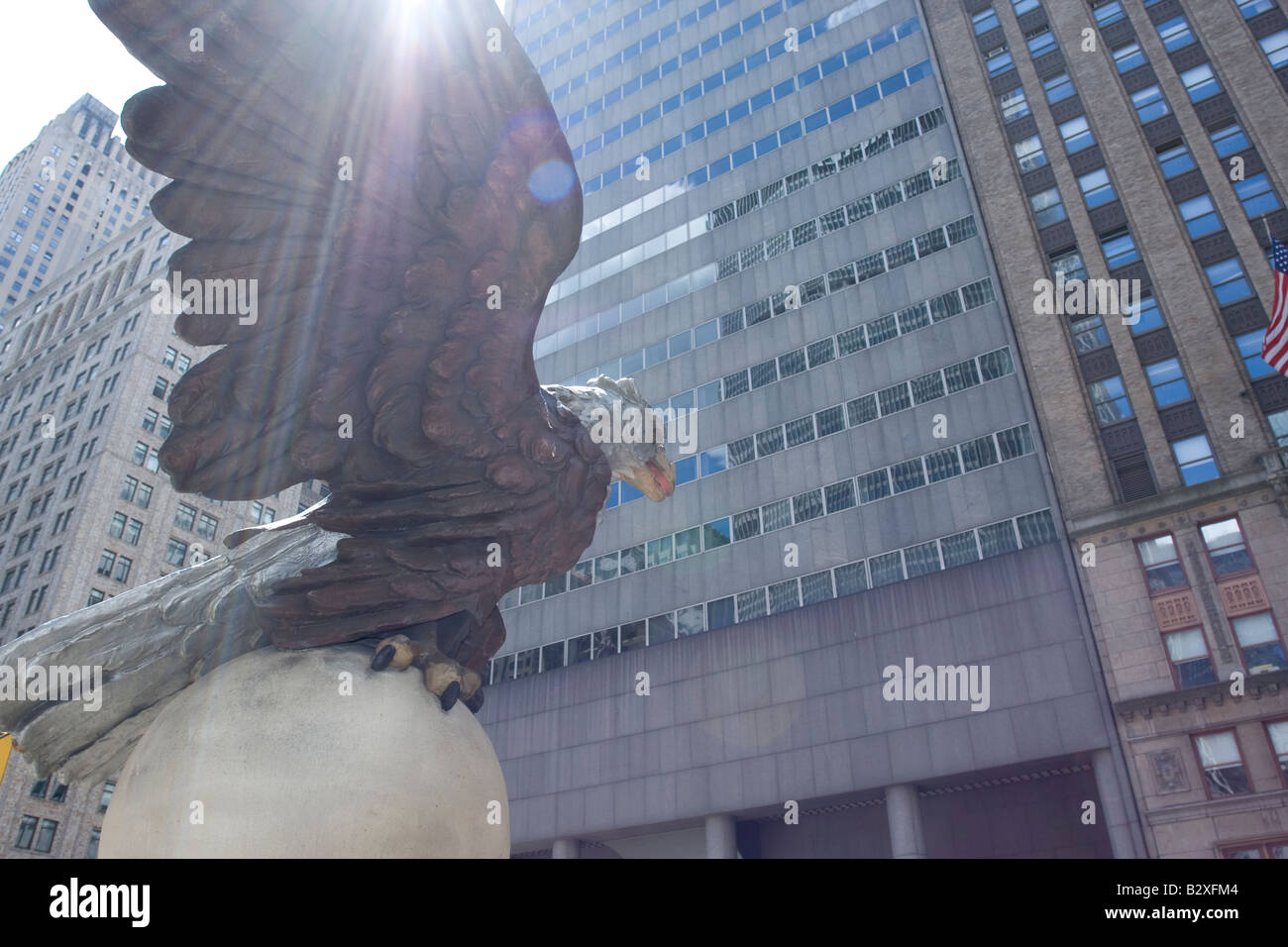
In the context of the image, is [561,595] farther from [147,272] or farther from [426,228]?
[147,272]

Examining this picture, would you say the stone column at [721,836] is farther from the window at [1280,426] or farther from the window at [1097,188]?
the window at [1097,188]

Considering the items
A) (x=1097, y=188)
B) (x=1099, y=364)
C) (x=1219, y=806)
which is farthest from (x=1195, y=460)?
(x=1097, y=188)

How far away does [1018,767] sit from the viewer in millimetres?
31703

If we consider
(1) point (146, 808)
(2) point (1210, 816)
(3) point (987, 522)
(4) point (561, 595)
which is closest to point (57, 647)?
(1) point (146, 808)

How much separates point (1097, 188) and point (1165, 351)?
28.0ft

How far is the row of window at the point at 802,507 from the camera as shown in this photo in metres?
36.4

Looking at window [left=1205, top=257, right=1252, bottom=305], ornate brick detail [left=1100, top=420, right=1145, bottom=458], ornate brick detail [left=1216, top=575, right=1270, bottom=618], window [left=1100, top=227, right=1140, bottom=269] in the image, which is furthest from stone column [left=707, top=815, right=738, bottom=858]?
window [left=1205, top=257, right=1252, bottom=305]

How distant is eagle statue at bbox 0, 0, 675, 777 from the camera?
7.18 m

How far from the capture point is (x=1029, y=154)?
4206 cm

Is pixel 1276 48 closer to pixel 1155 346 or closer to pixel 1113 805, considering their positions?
pixel 1155 346

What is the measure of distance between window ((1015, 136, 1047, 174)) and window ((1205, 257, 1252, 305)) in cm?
895

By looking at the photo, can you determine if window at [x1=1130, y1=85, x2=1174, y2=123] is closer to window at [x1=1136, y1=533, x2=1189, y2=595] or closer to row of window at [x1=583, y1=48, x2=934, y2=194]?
row of window at [x1=583, y1=48, x2=934, y2=194]
